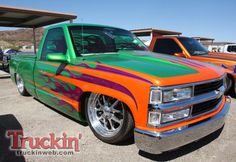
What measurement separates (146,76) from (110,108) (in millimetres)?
884

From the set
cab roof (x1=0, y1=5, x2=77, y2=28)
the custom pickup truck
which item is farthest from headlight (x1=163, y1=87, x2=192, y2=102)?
cab roof (x1=0, y1=5, x2=77, y2=28)

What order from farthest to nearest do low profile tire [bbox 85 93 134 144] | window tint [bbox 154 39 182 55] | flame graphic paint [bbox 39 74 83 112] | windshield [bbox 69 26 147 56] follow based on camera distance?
window tint [bbox 154 39 182 55], windshield [bbox 69 26 147 56], flame graphic paint [bbox 39 74 83 112], low profile tire [bbox 85 93 134 144]

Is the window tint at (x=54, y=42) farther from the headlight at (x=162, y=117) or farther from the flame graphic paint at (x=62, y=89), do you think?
the headlight at (x=162, y=117)

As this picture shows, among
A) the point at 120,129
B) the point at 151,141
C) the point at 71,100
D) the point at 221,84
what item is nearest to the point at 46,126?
the point at 71,100

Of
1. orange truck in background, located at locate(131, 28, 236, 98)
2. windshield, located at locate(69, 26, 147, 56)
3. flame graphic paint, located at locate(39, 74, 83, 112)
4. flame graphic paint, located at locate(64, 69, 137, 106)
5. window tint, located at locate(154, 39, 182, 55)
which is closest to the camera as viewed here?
flame graphic paint, located at locate(64, 69, 137, 106)

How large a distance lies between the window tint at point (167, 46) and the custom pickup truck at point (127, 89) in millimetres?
2725

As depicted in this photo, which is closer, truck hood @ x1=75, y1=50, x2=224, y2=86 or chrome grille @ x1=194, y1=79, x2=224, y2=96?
truck hood @ x1=75, y1=50, x2=224, y2=86

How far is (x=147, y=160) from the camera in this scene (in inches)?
97.8

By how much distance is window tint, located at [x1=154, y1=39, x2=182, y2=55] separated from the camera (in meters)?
6.42

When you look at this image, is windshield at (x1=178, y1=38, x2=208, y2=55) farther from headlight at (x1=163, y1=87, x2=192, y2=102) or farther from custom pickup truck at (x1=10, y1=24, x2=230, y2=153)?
headlight at (x1=163, y1=87, x2=192, y2=102)

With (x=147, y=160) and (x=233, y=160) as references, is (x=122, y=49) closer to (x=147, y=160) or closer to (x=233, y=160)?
(x=147, y=160)

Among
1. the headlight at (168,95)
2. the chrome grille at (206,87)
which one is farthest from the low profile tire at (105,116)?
the chrome grille at (206,87)

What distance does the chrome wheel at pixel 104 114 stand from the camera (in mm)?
2820

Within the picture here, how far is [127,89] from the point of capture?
2.27m
